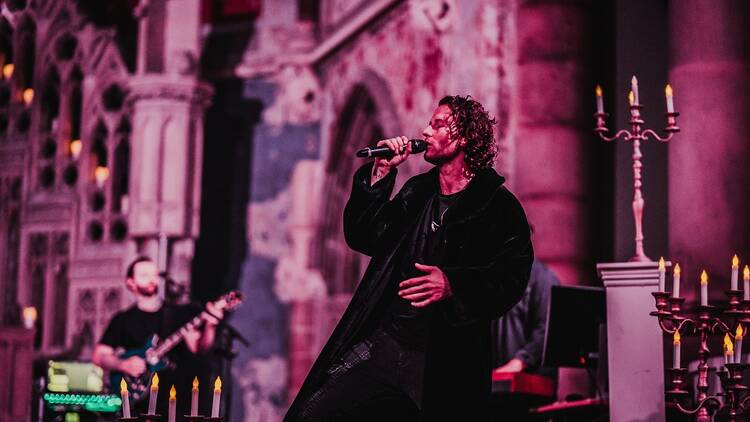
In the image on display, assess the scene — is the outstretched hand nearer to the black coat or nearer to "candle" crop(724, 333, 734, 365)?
the black coat

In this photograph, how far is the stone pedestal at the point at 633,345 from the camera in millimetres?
6664

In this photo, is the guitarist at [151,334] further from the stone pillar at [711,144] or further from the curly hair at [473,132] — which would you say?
the curly hair at [473,132]

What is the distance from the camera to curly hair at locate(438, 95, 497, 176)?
5336 mm

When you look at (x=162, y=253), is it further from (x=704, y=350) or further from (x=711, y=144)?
(x=704, y=350)

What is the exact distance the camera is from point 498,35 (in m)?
10.9

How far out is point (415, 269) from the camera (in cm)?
531

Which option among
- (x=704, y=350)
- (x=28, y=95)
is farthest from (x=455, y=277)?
(x=28, y=95)

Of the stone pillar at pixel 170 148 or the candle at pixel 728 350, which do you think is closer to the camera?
the candle at pixel 728 350

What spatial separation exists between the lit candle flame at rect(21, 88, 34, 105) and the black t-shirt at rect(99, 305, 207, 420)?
6.63m

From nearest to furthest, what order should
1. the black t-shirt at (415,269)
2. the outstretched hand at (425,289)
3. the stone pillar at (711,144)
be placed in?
the outstretched hand at (425,289) < the black t-shirt at (415,269) < the stone pillar at (711,144)

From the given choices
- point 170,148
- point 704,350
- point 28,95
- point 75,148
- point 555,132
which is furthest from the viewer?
point 28,95

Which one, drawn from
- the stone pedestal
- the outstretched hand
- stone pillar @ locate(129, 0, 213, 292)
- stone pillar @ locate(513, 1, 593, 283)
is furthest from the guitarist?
the outstretched hand

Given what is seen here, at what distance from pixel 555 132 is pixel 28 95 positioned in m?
7.32

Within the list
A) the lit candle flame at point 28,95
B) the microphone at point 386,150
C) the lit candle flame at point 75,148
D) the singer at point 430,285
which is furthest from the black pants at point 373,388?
the lit candle flame at point 28,95
